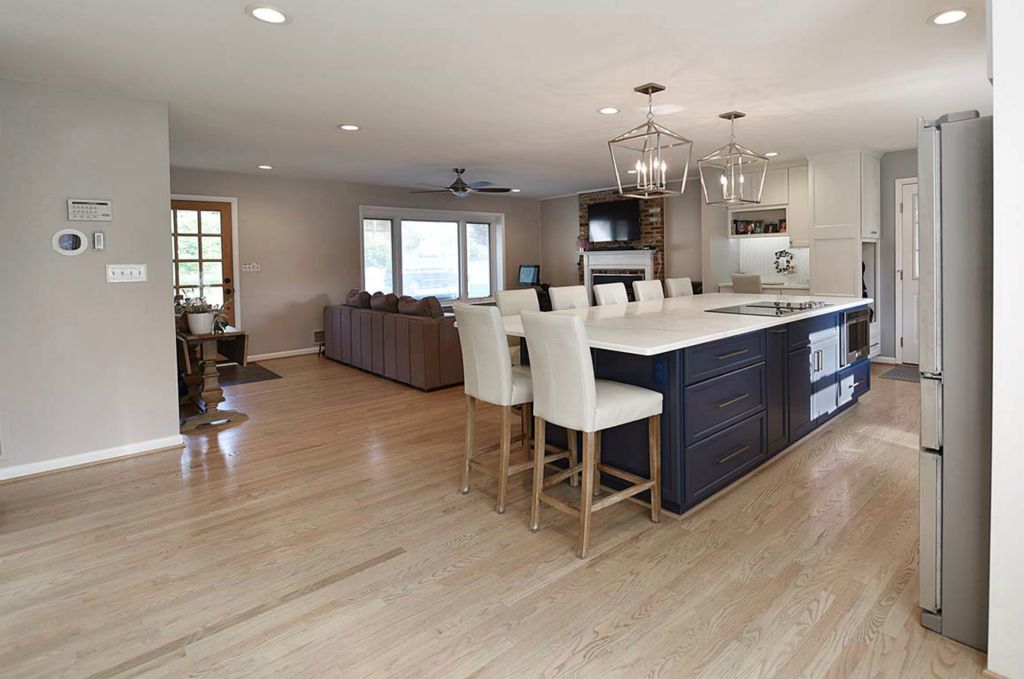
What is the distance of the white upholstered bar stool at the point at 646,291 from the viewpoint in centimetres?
500

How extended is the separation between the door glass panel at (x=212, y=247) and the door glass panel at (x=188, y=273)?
183 millimetres

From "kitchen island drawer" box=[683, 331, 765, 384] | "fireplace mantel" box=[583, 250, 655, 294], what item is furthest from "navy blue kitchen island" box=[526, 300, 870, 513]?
"fireplace mantel" box=[583, 250, 655, 294]

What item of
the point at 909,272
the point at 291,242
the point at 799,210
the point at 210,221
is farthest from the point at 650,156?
the point at 210,221

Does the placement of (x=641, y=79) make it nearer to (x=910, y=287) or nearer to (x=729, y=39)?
(x=729, y=39)

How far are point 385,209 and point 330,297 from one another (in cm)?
159

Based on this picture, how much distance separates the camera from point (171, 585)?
229 centimetres

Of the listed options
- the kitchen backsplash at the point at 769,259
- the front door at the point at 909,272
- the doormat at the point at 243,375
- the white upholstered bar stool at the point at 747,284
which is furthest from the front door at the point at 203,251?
the front door at the point at 909,272

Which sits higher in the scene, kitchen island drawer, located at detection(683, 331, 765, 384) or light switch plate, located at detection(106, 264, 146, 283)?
light switch plate, located at detection(106, 264, 146, 283)

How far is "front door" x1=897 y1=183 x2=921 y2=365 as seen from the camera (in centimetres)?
642

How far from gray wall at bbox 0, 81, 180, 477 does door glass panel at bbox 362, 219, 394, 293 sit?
472 centimetres

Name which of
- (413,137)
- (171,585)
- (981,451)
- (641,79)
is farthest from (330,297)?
(981,451)

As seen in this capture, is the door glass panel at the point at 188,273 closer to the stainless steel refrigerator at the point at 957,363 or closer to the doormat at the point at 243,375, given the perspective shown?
the doormat at the point at 243,375

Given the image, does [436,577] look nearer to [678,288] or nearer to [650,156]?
[650,156]

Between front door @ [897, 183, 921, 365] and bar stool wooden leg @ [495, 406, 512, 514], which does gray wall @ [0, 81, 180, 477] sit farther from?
front door @ [897, 183, 921, 365]
